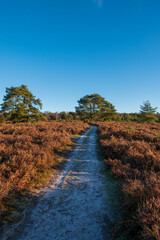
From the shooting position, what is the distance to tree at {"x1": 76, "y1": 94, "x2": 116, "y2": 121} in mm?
46344

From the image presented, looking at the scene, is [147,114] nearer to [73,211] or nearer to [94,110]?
[94,110]

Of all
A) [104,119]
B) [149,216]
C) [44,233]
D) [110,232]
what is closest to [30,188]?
[44,233]

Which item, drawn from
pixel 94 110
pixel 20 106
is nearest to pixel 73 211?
pixel 20 106

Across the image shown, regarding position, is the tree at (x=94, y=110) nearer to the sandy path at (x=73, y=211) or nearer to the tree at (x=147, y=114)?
the tree at (x=147, y=114)

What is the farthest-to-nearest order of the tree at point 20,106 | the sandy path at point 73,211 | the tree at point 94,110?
the tree at point 94,110 < the tree at point 20,106 < the sandy path at point 73,211

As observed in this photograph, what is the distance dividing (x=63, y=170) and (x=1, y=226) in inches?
131

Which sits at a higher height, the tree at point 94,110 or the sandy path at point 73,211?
the tree at point 94,110

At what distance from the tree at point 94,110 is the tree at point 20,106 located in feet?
65.9

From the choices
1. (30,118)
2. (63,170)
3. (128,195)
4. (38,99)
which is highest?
(38,99)

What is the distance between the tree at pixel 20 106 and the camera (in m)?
25.5

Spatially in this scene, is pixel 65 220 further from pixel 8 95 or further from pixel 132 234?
pixel 8 95

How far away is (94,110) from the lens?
47.1 metres

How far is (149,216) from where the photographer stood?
222 centimetres

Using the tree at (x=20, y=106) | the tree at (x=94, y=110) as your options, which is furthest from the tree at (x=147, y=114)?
the tree at (x=20, y=106)
